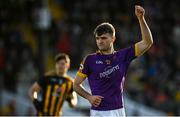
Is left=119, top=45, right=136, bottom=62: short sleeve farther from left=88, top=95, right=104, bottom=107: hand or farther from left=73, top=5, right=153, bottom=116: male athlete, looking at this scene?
left=88, top=95, right=104, bottom=107: hand

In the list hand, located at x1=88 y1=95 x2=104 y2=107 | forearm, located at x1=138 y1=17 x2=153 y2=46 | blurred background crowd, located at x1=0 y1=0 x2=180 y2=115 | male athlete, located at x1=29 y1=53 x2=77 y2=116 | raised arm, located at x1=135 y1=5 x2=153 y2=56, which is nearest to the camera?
raised arm, located at x1=135 y1=5 x2=153 y2=56

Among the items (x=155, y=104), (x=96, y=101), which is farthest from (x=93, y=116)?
(x=155, y=104)

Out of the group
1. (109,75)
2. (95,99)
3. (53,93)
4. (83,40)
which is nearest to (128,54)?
(109,75)

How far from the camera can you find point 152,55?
21.5 m

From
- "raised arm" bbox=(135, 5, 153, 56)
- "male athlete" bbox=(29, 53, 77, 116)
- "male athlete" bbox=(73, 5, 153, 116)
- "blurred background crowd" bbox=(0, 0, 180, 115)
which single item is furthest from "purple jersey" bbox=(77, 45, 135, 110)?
"blurred background crowd" bbox=(0, 0, 180, 115)

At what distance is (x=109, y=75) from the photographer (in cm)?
916

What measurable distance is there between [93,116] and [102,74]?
552 millimetres

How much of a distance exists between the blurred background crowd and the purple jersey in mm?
10021

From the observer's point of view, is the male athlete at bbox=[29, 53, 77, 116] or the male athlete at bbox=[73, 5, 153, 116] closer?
the male athlete at bbox=[73, 5, 153, 116]

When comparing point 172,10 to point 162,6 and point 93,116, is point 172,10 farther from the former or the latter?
point 93,116

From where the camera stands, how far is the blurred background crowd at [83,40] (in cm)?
2041

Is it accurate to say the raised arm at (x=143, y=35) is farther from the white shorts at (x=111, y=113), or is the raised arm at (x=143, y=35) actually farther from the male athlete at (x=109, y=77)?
the white shorts at (x=111, y=113)

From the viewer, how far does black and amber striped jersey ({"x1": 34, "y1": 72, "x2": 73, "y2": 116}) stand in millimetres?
12445

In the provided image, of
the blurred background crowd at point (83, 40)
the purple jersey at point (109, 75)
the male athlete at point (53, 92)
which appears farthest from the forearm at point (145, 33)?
the blurred background crowd at point (83, 40)
